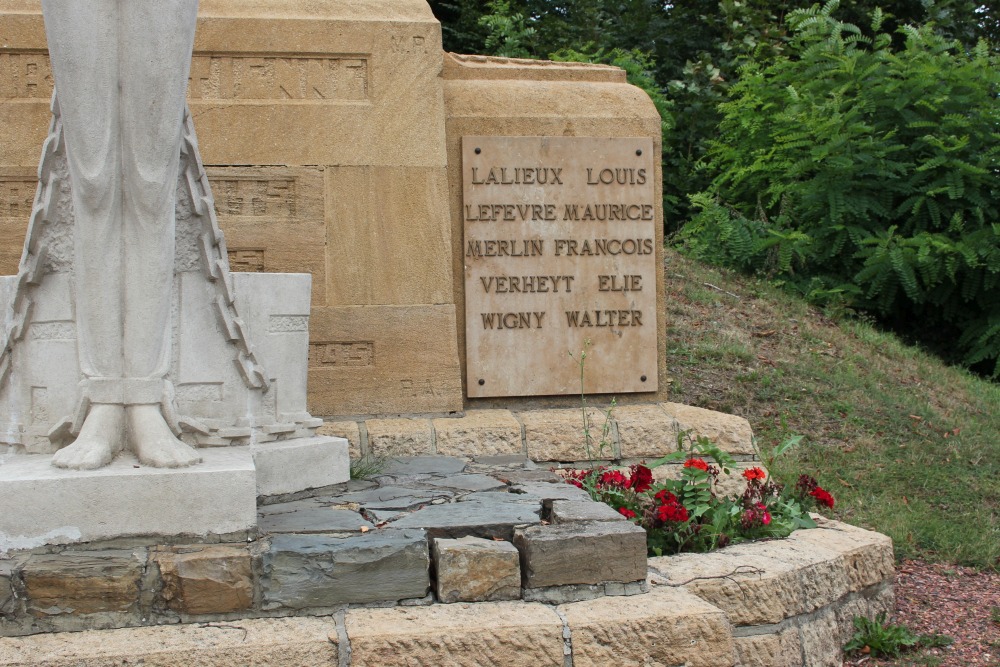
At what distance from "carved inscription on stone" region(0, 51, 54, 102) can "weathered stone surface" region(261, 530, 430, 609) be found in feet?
10.5

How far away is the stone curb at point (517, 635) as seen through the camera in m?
2.96

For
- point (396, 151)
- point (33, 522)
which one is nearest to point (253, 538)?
point (33, 522)

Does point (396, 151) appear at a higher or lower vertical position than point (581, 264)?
higher

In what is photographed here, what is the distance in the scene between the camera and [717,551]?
13.6 ft

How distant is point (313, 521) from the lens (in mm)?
3586

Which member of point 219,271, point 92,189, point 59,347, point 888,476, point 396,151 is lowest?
point 888,476

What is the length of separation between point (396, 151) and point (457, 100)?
0.58m

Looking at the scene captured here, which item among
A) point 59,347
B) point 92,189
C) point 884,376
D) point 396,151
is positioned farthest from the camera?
point 884,376

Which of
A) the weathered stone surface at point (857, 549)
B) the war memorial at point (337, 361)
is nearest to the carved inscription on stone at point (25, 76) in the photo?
the war memorial at point (337, 361)

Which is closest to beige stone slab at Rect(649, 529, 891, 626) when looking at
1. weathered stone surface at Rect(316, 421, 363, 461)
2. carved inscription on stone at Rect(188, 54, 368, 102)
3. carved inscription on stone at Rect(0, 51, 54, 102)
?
weathered stone surface at Rect(316, 421, 363, 461)

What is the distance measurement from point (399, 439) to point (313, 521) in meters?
1.67

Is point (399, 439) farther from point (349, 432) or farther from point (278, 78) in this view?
Result: point (278, 78)

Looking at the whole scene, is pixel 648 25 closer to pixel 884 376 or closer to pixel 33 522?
pixel 884 376

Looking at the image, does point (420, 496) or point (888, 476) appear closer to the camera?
point (420, 496)
